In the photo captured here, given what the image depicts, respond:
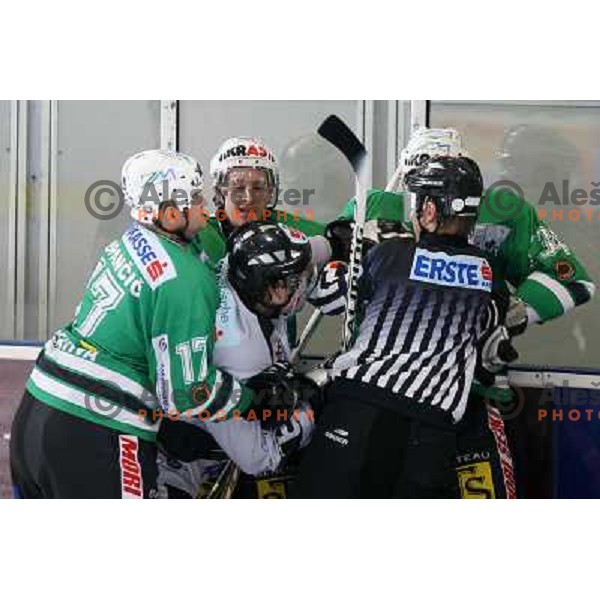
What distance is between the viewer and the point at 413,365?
2889 millimetres

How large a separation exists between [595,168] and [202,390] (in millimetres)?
2167

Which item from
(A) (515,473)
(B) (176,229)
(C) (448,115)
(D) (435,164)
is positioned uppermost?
(C) (448,115)

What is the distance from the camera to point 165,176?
277cm

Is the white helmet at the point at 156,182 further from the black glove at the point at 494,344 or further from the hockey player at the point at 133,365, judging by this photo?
the black glove at the point at 494,344

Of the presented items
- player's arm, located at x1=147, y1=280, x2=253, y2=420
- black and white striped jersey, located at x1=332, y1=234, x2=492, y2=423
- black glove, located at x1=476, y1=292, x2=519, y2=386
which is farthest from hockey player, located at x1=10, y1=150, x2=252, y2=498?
black glove, located at x1=476, y1=292, x2=519, y2=386

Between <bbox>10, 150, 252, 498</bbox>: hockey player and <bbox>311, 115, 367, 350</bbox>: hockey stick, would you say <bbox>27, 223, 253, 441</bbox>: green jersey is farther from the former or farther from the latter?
<bbox>311, 115, 367, 350</bbox>: hockey stick

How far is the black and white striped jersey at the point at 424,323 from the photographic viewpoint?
288 cm

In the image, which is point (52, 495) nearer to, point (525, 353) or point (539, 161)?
point (525, 353)

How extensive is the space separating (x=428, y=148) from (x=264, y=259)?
2.59 feet

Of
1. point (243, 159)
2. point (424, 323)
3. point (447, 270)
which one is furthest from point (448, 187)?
point (243, 159)

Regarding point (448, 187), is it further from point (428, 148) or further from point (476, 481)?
point (476, 481)

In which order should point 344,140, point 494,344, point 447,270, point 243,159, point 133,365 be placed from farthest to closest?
point 243,159
point 344,140
point 494,344
point 447,270
point 133,365

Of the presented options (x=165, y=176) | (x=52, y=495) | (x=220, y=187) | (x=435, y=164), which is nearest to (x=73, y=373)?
(x=52, y=495)

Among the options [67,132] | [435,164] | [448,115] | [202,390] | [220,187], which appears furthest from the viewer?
[67,132]
